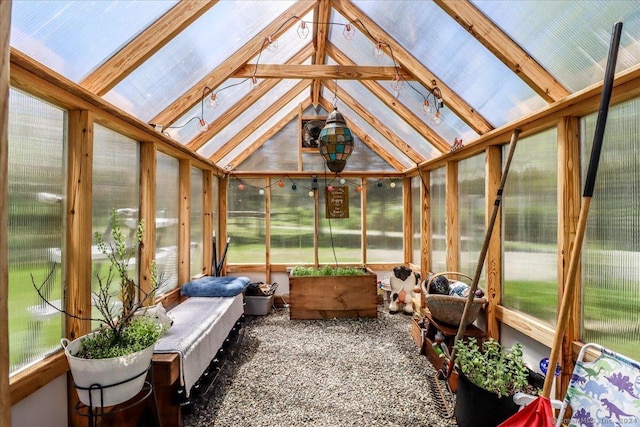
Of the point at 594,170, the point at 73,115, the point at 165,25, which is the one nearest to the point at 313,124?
the point at 165,25

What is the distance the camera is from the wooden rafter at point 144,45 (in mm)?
1913

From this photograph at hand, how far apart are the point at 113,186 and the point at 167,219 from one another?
96cm

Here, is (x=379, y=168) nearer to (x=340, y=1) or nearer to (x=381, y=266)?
(x=381, y=266)

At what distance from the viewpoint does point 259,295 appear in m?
4.43

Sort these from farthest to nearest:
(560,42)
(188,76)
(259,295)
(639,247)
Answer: (259,295), (188,76), (560,42), (639,247)

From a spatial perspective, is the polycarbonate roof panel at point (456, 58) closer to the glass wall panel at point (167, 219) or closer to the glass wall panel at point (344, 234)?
the glass wall panel at point (167, 219)

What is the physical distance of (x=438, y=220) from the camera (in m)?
4.23

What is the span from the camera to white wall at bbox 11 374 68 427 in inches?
58.7

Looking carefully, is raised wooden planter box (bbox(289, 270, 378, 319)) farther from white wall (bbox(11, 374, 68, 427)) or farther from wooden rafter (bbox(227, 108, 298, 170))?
white wall (bbox(11, 374, 68, 427))

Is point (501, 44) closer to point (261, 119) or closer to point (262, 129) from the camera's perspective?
point (261, 119)

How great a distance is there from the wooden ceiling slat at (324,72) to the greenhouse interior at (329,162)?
0.02m

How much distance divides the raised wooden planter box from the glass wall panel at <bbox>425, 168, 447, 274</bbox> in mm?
911

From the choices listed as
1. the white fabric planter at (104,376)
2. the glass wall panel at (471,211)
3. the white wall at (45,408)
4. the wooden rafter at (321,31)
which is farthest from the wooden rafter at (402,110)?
the white wall at (45,408)

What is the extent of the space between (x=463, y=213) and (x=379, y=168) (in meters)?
1.97
